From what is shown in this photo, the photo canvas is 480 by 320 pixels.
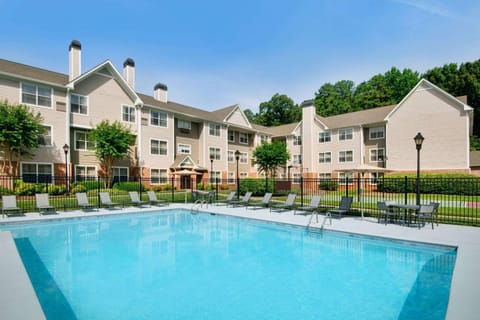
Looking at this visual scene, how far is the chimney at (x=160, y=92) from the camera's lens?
32.9 meters

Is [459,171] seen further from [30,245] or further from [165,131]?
[30,245]

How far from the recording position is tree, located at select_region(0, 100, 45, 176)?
59.5 ft

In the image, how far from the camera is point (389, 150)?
32062 mm

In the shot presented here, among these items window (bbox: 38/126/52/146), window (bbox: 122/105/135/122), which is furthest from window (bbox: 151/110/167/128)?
window (bbox: 38/126/52/146)

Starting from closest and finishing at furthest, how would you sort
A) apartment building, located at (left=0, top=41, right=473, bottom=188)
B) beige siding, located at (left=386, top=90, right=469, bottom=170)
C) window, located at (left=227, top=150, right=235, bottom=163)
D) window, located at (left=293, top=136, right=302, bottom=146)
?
apartment building, located at (left=0, top=41, right=473, bottom=188) → beige siding, located at (left=386, top=90, right=469, bottom=170) → window, located at (left=227, top=150, right=235, bottom=163) → window, located at (left=293, top=136, right=302, bottom=146)

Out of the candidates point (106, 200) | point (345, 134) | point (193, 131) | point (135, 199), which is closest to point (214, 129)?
point (193, 131)

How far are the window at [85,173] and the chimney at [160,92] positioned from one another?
40.2 feet

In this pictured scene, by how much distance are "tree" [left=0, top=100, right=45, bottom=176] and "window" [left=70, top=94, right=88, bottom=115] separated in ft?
11.0

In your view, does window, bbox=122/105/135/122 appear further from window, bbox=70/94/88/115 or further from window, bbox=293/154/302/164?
window, bbox=293/154/302/164

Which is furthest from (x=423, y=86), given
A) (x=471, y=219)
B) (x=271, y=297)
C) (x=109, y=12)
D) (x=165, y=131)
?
(x=271, y=297)

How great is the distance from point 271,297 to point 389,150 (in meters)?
31.6

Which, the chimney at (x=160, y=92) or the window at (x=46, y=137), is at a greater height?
the chimney at (x=160, y=92)

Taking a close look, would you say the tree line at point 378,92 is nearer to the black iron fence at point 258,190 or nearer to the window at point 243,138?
the window at point 243,138

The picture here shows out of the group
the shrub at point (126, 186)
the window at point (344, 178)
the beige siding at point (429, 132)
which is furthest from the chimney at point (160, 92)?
the beige siding at point (429, 132)
